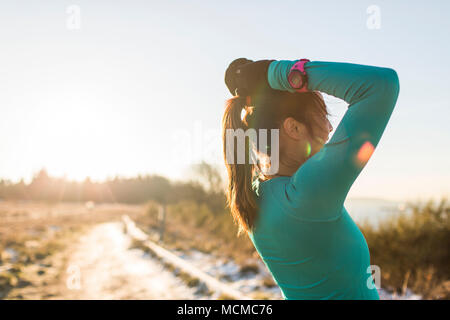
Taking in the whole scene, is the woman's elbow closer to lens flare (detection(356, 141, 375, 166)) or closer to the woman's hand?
lens flare (detection(356, 141, 375, 166))

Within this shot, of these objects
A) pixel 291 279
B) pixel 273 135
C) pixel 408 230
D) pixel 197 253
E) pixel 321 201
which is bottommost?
pixel 197 253

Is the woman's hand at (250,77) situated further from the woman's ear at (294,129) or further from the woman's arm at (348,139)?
the woman's arm at (348,139)

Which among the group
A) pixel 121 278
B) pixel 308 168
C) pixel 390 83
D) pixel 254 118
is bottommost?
pixel 121 278

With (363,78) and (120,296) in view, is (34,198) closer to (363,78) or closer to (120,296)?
(120,296)

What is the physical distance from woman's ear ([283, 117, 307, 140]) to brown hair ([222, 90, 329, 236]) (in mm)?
14

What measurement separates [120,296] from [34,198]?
3503 inches

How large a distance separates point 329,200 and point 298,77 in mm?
406

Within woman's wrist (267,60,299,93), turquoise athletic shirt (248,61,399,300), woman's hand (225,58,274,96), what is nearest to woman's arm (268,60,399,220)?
turquoise athletic shirt (248,61,399,300)

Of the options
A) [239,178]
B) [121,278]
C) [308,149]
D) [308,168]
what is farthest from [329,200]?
[121,278]

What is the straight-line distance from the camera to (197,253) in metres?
12.3

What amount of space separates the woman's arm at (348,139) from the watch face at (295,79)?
9 cm

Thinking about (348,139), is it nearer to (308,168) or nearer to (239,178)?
(308,168)

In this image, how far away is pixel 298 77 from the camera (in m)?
1.00

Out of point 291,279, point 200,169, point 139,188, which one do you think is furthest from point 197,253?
point 139,188
